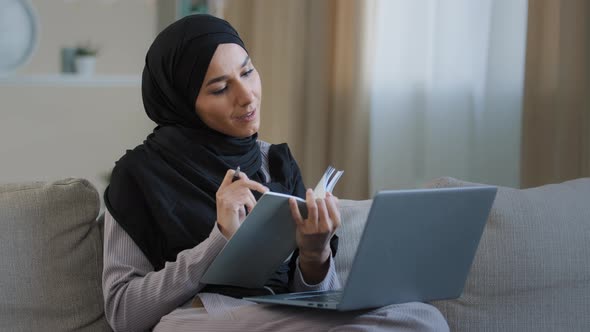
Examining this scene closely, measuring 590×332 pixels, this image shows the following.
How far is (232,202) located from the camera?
167 centimetres

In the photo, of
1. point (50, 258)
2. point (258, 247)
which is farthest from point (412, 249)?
point (50, 258)

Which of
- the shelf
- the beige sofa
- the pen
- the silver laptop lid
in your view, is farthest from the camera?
the shelf

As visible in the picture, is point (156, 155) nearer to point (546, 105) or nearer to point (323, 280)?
point (323, 280)

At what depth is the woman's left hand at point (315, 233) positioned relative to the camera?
1.61 metres

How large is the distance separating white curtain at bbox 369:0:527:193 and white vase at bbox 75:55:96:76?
1107 mm

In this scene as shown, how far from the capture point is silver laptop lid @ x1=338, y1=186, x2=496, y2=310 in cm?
148

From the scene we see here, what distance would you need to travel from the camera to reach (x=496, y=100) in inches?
134

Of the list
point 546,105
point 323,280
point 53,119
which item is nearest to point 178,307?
point 323,280

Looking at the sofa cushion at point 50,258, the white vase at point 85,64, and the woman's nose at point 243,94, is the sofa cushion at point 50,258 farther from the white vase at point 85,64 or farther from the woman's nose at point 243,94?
the white vase at point 85,64

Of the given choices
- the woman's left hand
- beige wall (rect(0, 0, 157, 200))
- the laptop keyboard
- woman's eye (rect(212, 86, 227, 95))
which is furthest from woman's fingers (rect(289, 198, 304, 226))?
beige wall (rect(0, 0, 157, 200))

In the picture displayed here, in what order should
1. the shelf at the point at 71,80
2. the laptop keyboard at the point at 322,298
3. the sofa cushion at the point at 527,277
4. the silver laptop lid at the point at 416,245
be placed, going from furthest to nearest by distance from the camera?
the shelf at the point at 71,80 → the sofa cushion at the point at 527,277 → the laptop keyboard at the point at 322,298 → the silver laptop lid at the point at 416,245

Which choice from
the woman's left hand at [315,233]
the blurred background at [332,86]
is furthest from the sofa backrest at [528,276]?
the blurred background at [332,86]

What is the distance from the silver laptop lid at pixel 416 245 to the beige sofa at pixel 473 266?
1.05 ft

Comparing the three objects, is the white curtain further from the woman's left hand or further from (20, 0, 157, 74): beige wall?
the woman's left hand
